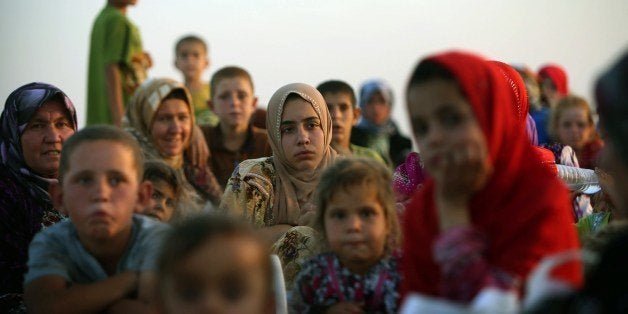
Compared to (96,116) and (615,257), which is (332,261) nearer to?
(615,257)

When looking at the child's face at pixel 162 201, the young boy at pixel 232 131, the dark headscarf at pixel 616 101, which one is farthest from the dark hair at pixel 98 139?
the young boy at pixel 232 131

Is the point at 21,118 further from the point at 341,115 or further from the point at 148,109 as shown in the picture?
the point at 341,115

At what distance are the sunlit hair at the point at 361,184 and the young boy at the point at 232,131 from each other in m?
3.67

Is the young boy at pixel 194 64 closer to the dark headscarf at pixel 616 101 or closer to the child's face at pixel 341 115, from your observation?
the child's face at pixel 341 115

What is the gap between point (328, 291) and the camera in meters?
4.24

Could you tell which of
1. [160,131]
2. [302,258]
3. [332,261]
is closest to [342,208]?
[332,261]

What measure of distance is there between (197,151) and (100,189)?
3801 mm

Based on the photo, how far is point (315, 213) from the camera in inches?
182

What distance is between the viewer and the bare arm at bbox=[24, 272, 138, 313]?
3.78 meters

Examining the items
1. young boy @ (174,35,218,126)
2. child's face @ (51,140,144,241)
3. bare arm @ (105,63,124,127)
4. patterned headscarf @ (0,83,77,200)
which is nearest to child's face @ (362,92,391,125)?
young boy @ (174,35,218,126)

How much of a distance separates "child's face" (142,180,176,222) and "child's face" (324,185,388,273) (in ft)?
5.05

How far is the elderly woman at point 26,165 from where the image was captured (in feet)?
16.1

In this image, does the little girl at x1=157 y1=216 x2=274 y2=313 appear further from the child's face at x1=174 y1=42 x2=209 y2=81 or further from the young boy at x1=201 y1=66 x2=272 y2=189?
the child's face at x1=174 y1=42 x2=209 y2=81

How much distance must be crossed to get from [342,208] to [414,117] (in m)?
1.29
